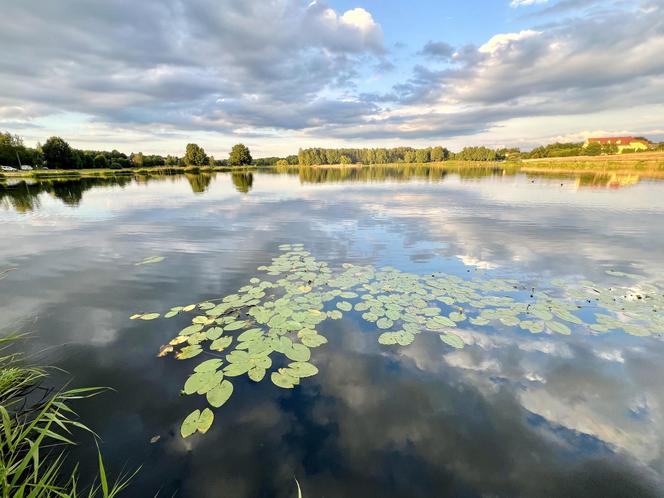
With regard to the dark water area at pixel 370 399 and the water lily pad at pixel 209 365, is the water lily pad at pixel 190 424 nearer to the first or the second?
the dark water area at pixel 370 399

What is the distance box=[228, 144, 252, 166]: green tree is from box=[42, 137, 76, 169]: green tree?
62288 mm

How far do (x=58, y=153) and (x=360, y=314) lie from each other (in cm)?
10934

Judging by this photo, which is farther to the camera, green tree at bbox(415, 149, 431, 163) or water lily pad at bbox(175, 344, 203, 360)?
green tree at bbox(415, 149, 431, 163)

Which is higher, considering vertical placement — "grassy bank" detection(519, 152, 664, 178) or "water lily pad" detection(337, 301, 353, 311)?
"grassy bank" detection(519, 152, 664, 178)

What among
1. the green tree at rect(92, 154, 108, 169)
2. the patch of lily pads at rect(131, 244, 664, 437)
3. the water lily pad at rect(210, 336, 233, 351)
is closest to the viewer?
the patch of lily pads at rect(131, 244, 664, 437)

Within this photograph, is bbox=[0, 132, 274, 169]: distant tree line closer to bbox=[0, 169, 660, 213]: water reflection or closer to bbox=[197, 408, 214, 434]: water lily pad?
bbox=[0, 169, 660, 213]: water reflection

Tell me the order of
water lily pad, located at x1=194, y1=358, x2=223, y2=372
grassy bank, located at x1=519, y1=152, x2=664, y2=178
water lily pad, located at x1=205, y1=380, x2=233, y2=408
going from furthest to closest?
1. grassy bank, located at x1=519, y1=152, x2=664, y2=178
2. water lily pad, located at x1=194, y1=358, x2=223, y2=372
3. water lily pad, located at x1=205, y1=380, x2=233, y2=408

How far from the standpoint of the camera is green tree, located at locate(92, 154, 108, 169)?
98000 millimetres

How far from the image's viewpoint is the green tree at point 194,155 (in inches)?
4594

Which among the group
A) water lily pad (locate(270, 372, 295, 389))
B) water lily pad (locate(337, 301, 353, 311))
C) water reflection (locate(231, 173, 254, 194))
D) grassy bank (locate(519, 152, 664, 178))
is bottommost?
water lily pad (locate(270, 372, 295, 389))

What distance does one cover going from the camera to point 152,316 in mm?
6871

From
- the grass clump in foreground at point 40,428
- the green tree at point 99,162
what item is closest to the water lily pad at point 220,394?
the grass clump in foreground at point 40,428

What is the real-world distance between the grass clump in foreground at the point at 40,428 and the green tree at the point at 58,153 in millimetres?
104383

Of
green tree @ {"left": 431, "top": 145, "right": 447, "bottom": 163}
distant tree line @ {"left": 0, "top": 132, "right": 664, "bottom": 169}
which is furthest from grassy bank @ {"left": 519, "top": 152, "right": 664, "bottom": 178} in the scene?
green tree @ {"left": 431, "top": 145, "right": 447, "bottom": 163}
